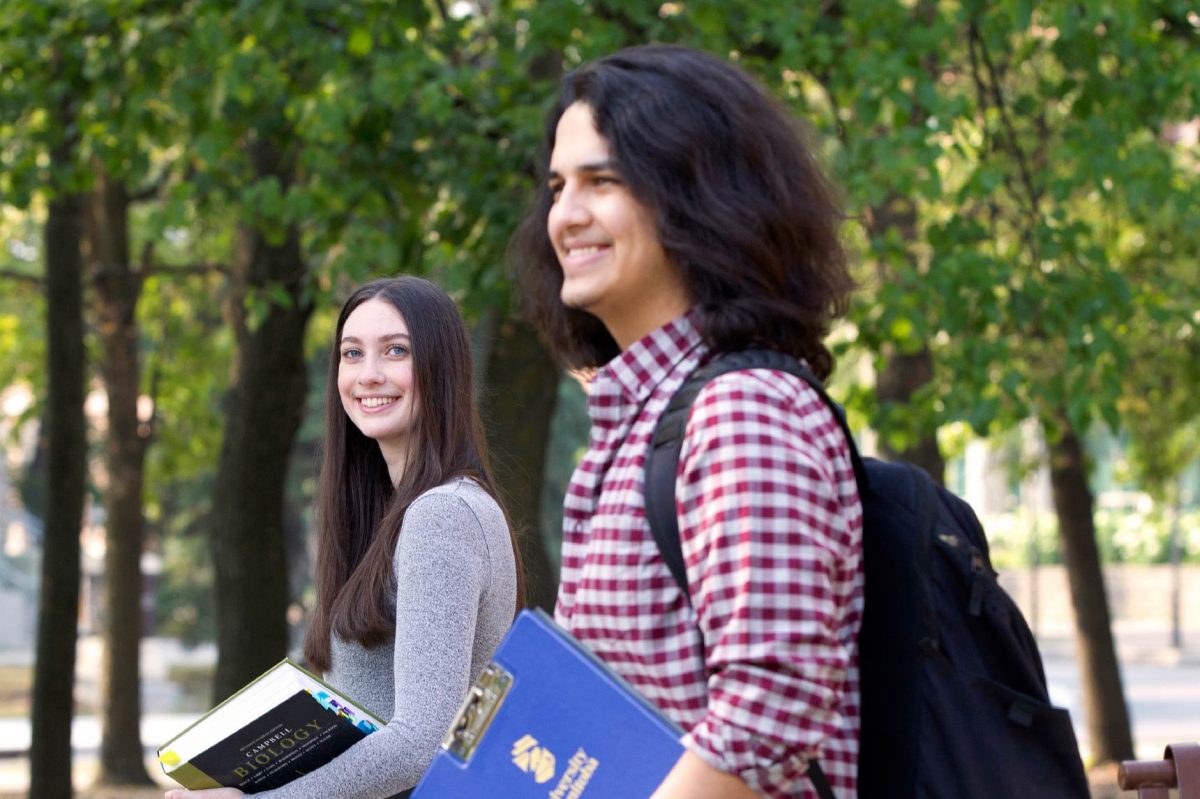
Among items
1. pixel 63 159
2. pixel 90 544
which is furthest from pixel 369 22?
pixel 90 544

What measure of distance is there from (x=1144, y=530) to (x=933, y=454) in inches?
1171

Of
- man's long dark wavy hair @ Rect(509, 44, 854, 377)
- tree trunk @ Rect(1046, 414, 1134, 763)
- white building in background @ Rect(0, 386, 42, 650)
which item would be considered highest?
man's long dark wavy hair @ Rect(509, 44, 854, 377)

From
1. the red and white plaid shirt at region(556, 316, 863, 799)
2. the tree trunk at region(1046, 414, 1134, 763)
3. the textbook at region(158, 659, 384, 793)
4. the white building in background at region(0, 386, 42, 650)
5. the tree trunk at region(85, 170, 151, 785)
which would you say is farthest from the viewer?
the white building in background at region(0, 386, 42, 650)

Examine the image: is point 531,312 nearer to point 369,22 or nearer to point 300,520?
point 369,22

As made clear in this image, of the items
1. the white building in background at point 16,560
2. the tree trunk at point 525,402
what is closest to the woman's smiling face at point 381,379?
the tree trunk at point 525,402

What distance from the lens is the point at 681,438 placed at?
178cm

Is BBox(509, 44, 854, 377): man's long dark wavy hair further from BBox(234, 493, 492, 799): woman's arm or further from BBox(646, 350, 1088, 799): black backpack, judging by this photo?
BBox(234, 493, 492, 799): woman's arm

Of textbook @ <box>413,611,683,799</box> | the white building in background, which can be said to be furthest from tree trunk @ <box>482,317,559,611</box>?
the white building in background

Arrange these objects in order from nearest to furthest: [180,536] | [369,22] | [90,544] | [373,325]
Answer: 1. [373,325]
2. [369,22]
3. [180,536]
4. [90,544]

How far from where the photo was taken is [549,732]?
1.81 metres

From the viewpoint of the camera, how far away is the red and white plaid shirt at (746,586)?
167 centimetres

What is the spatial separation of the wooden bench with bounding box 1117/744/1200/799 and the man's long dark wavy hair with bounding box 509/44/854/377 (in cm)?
135

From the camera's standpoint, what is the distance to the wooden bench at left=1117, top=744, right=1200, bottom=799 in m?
2.95

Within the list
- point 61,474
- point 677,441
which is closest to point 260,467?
point 61,474
